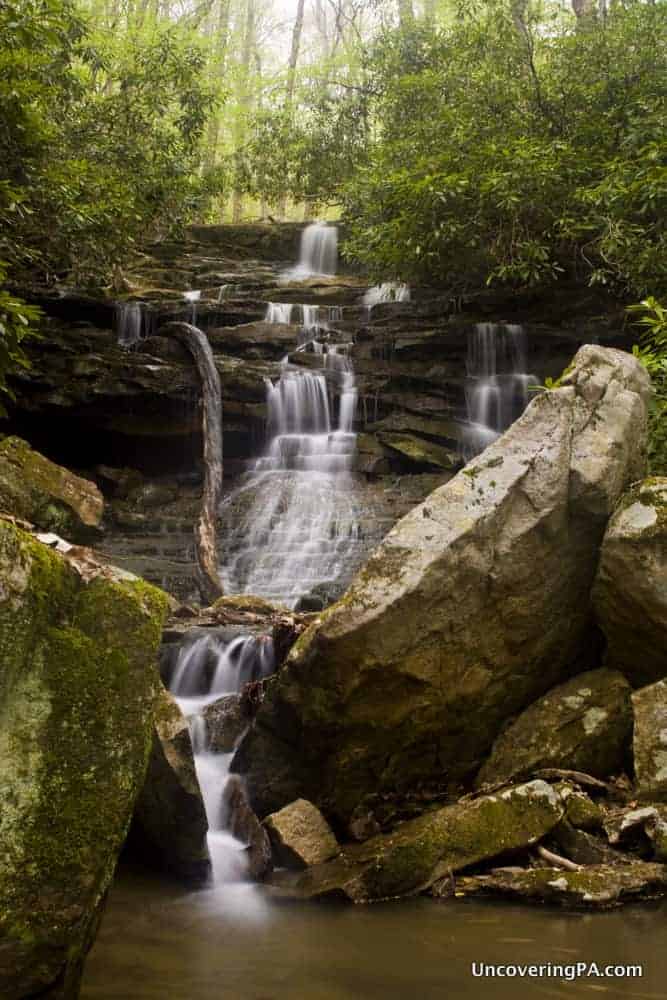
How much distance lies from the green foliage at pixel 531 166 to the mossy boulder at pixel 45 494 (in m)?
7.17

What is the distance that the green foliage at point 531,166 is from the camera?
11891 mm

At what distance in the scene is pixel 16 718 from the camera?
8.25 feet

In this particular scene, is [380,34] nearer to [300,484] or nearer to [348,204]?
[348,204]

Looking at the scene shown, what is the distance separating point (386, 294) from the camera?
1680 cm

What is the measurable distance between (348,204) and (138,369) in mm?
7164

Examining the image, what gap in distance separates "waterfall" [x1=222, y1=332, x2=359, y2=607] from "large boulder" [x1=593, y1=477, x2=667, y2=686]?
535cm

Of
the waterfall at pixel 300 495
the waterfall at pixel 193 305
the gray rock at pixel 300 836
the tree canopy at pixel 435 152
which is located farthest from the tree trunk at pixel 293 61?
the gray rock at pixel 300 836

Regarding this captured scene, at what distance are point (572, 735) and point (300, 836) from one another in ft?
6.30

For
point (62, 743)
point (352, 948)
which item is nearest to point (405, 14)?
point (352, 948)

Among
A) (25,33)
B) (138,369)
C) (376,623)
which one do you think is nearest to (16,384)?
(138,369)

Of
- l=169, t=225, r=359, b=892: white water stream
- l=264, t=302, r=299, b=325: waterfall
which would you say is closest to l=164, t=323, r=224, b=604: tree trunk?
l=169, t=225, r=359, b=892: white water stream

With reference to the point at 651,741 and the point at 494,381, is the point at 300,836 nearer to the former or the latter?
the point at 651,741

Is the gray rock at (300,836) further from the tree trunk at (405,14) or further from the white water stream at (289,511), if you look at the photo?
the tree trunk at (405,14)

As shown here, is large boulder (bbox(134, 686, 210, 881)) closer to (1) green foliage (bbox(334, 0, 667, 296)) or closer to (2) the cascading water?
(1) green foliage (bbox(334, 0, 667, 296))
